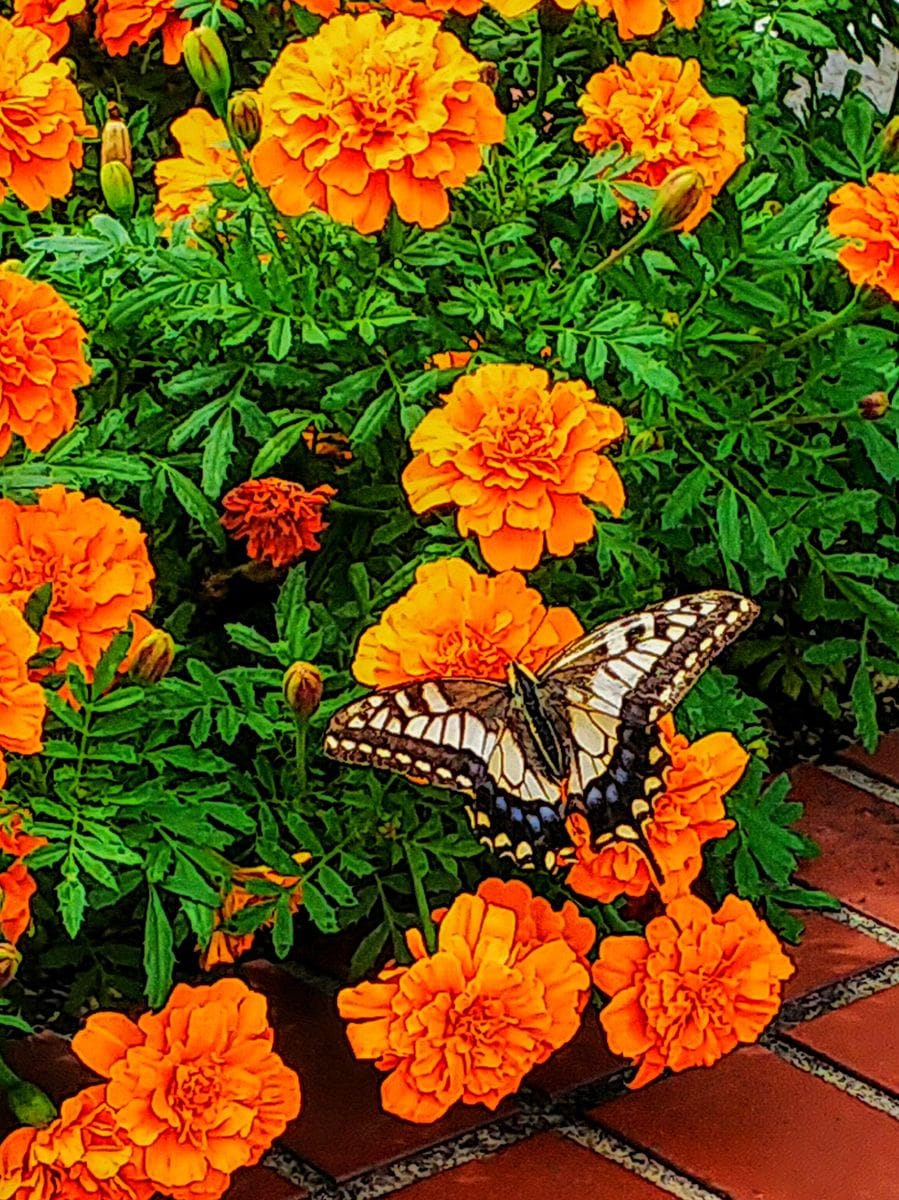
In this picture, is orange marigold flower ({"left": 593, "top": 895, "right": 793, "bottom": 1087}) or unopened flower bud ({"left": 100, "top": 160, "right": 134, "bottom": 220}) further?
unopened flower bud ({"left": 100, "top": 160, "right": 134, "bottom": 220})

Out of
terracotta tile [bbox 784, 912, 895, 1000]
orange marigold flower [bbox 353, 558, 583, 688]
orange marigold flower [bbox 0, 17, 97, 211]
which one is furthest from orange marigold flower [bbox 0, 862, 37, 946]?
terracotta tile [bbox 784, 912, 895, 1000]

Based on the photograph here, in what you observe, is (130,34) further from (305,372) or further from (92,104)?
(305,372)

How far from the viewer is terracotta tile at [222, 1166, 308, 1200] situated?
1178 millimetres

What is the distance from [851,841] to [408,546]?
1.44 ft

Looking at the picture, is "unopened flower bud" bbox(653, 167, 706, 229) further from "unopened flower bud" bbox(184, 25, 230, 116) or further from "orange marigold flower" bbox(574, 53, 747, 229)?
"unopened flower bud" bbox(184, 25, 230, 116)

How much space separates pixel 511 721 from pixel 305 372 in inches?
11.9

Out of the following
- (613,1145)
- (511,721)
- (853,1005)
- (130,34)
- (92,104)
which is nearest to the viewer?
(511,721)

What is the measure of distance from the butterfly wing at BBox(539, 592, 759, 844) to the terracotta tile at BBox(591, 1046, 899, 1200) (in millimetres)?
223

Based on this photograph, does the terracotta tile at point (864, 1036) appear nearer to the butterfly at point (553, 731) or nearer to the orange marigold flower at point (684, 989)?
the orange marigold flower at point (684, 989)

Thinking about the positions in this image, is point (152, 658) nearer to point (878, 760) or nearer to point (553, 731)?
point (553, 731)

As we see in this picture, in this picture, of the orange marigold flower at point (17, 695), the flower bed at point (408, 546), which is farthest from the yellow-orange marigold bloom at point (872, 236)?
the orange marigold flower at point (17, 695)

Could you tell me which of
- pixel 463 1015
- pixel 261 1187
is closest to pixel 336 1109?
pixel 261 1187

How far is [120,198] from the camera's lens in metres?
1.30

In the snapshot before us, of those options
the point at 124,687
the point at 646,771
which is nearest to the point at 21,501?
the point at 124,687
